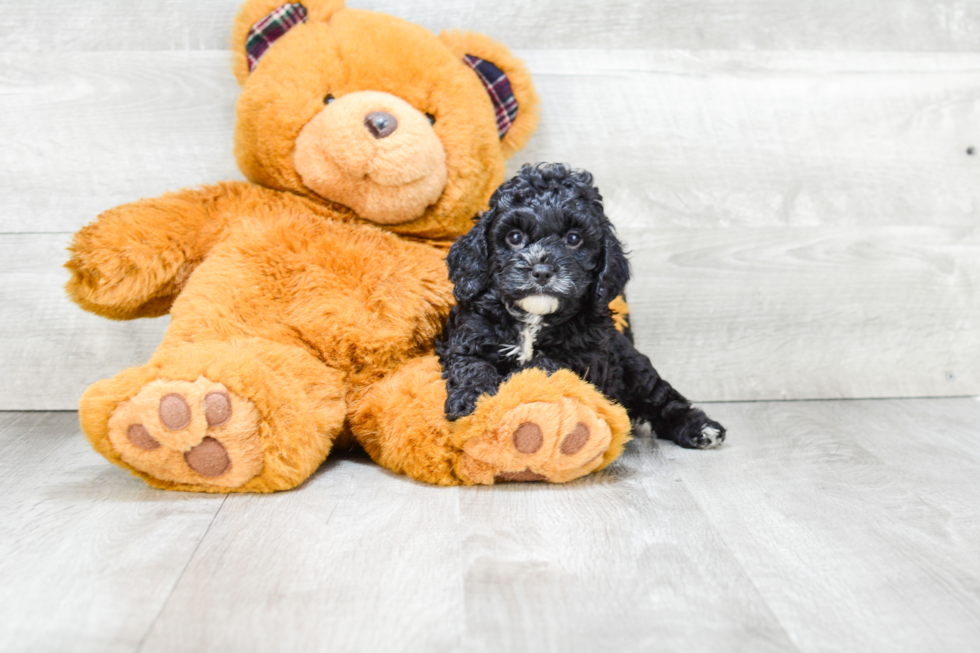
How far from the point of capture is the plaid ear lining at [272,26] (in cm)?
155

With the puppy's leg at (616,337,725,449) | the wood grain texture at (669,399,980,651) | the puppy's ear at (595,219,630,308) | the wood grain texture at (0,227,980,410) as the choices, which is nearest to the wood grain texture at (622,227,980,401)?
the wood grain texture at (0,227,980,410)

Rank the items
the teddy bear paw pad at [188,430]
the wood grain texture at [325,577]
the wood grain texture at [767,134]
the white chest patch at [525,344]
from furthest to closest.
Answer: the wood grain texture at [767,134], the white chest patch at [525,344], the teddy bear paw pad at [188,430], the wood grain texture at [325,577]

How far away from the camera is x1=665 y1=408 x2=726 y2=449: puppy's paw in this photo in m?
1.56

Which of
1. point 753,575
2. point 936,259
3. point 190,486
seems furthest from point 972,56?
point 190,486

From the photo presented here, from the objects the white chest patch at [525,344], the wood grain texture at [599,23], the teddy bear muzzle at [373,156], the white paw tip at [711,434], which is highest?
the wood grain texture at [599,23]

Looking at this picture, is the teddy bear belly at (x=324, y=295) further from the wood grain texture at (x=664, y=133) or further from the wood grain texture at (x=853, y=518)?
the wood grain texture at (x=853, y=518)

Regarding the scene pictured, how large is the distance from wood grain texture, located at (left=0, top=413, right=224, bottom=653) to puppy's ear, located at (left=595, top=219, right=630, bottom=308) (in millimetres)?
721

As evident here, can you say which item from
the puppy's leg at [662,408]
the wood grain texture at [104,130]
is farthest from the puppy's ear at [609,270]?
the wood grain texture at [104,130]

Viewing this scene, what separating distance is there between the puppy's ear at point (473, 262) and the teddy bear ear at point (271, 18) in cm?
59

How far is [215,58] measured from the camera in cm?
179

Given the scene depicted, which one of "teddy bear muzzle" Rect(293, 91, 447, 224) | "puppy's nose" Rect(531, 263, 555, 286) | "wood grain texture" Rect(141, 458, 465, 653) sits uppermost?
"teddy bear muzzle" Rect(293, 91, 447, 224)

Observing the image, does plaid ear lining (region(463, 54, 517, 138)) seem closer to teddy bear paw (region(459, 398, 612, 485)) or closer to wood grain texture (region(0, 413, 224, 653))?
teddy bear paw (region(459, 398, 612, 485))

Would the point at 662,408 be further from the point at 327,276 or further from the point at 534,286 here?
the point at 327,276

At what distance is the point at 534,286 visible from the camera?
48.8 inches
